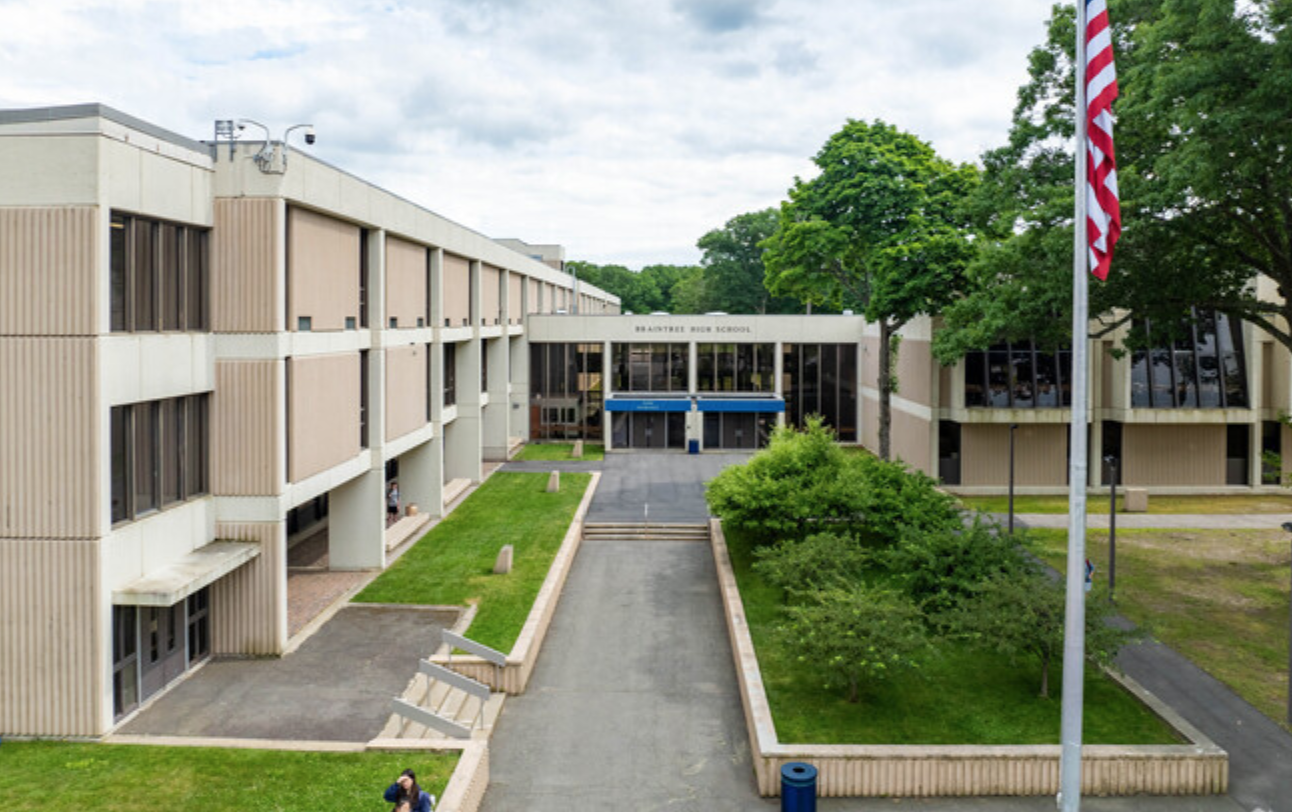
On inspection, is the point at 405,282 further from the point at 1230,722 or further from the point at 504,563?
the point at 1230,722

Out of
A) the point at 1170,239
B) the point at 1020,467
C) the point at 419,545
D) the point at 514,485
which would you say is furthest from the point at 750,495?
the point at 1020,467

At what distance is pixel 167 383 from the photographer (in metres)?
17.3

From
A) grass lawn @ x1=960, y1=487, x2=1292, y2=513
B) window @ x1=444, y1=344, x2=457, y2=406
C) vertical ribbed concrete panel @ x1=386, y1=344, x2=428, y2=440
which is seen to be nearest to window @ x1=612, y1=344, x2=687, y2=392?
window @ x1=444, y1=344, x2=457, y2=406

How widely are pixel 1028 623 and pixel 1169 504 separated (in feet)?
83.1

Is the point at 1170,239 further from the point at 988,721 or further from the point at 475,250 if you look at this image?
the point at 475,250

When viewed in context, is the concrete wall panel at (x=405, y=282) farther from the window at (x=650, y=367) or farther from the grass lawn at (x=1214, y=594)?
the window at (x=650, y=367)

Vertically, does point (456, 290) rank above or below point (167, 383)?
above

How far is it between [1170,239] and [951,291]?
12937mm

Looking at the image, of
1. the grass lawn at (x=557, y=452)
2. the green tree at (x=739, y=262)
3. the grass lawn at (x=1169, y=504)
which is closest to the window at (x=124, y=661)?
the grass lawn at (x=1169, y=504)

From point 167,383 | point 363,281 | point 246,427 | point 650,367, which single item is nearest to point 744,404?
point 650,367

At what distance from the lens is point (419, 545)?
28766 mm

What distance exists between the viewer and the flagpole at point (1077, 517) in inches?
459

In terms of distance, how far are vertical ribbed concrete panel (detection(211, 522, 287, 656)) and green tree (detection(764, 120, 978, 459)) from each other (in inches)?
1005

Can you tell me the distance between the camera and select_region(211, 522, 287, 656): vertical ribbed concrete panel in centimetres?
1931
